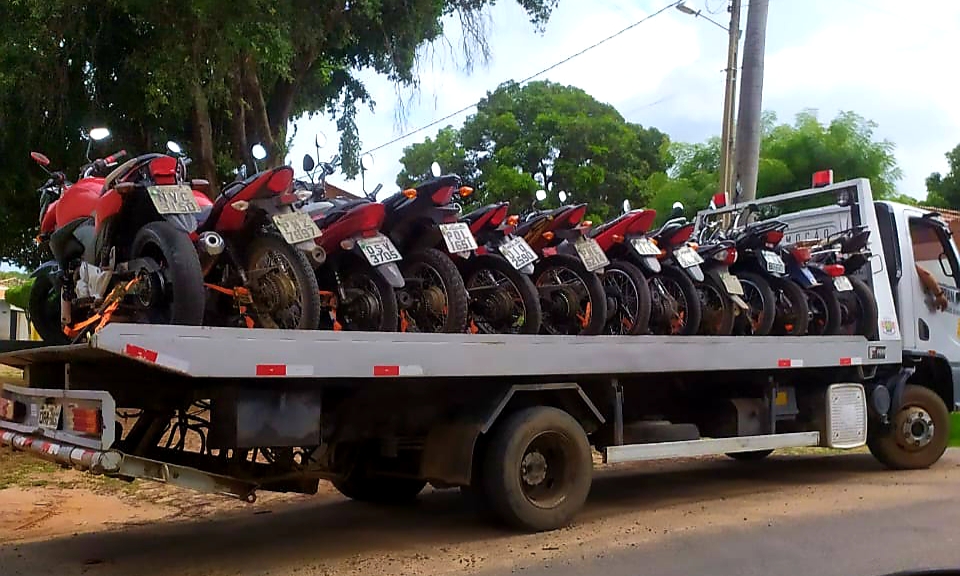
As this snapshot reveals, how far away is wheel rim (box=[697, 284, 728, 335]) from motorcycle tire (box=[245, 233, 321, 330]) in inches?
147

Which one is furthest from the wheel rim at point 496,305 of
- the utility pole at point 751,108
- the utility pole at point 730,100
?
the utility pole at point 730,100

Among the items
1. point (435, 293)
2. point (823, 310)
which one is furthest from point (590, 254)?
point (823, 310)

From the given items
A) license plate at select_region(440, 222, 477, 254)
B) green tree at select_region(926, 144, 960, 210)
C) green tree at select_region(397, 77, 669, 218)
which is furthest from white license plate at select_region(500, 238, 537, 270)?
green tree at select_region(926, 144, 960, 210)

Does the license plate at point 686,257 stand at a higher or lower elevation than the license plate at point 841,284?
higher

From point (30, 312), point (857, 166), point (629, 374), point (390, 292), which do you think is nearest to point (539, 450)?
point (629, 374)

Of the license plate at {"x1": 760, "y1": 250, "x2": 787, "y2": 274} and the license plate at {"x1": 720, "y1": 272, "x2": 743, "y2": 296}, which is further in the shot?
the license plate at {"x1": 760, "y1": 250, "x2": 787, "y2": 274}

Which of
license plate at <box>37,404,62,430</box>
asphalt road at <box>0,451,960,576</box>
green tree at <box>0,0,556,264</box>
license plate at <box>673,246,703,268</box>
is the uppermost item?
green tree at <box>0,0,556,264</box>

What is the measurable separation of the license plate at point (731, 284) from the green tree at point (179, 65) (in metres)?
5.45

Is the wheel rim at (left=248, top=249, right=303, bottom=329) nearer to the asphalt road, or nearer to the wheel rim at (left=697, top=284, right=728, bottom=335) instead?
the asphalt road

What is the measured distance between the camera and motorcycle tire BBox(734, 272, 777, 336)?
26.7 feet

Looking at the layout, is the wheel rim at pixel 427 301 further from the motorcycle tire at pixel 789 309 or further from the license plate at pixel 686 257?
the motorcycle tire at pixel 789 309

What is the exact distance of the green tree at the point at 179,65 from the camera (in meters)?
10.2

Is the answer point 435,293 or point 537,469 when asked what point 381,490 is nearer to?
point 537,469

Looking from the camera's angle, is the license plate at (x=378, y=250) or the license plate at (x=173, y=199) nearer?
the license plate at (x=173, y=199)
